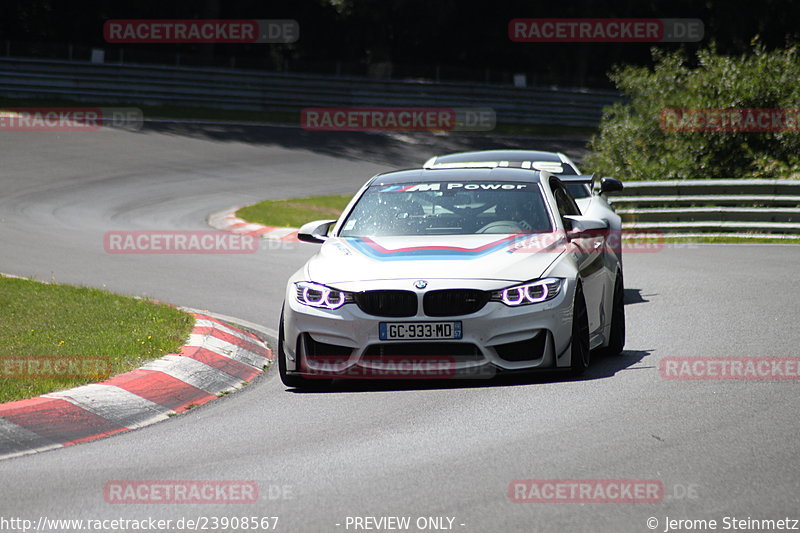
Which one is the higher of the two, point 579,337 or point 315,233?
point 315,233

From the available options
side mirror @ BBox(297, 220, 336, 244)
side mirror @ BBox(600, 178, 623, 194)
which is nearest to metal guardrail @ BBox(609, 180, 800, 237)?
side mirror @ BBox(600, 178, 623, 194)

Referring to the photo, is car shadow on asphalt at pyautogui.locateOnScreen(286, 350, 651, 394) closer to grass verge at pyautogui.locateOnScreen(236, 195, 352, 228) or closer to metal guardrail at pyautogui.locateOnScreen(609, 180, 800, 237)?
metal guardrail at pyautogui.locateOnScreen(609, 180, 800, 237)

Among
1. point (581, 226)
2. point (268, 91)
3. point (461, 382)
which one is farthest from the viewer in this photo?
point (268, 91)

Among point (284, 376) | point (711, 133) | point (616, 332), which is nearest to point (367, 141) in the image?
point (711, 133)

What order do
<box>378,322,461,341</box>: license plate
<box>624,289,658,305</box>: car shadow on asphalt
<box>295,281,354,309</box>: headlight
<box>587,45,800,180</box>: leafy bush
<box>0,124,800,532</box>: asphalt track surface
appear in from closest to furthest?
<box>0,124,800,532</box>: asphalt track surface → <box>378,322,461,341</box>: license plate → <box>295,281,354,309</box>: headlight → <box>624,289,658,305</box>: car shadow on asphalt → <box>587,45,800,180</box>: leafy bush

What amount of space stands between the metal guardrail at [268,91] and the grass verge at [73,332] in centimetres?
3003

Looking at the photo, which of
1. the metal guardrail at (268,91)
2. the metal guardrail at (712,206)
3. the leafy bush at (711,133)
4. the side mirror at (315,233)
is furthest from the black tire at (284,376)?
the metal guardrail at (268,91)

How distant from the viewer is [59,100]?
40.4 meters

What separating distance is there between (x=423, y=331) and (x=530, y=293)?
0.76 meters

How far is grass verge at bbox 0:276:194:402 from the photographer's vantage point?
8094 mm

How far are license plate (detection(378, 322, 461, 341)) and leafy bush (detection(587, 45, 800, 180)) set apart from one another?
15442 mm

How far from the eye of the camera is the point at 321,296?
797 cm

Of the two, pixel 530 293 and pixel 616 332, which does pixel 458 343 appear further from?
pixel 616 332

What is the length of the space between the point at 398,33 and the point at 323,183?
2986 cm
